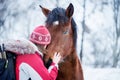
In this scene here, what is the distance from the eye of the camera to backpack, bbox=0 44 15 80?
12.4ft

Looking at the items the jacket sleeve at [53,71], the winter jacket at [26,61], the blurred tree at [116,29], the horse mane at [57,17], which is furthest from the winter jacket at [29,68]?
the blurred tree at [116,29]

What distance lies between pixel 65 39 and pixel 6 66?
1756mm

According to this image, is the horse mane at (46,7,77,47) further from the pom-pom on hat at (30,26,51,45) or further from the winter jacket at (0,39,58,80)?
the winter jacket at (0,39,58,80)

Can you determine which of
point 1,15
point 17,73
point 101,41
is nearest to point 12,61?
point 17,73

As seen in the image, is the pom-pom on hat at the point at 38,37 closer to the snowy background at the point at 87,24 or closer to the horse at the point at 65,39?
the horse at the point at 65,39

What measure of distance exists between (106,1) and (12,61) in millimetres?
17909

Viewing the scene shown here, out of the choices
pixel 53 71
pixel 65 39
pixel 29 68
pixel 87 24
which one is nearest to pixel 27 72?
pixel 29 68

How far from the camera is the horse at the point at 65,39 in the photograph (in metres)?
5.26

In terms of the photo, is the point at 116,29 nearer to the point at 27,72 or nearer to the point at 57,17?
the point at 57,17

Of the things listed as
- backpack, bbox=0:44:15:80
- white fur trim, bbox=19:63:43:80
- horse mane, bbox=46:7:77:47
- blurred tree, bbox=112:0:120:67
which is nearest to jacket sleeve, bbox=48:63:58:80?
white fur trim, bbox=19:63:43:80

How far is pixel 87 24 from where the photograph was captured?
21203mm

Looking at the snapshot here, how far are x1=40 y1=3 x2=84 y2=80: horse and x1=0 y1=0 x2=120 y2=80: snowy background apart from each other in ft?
31.8

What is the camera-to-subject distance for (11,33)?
18.9 m

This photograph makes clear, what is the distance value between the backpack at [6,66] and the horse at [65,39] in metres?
1.37
